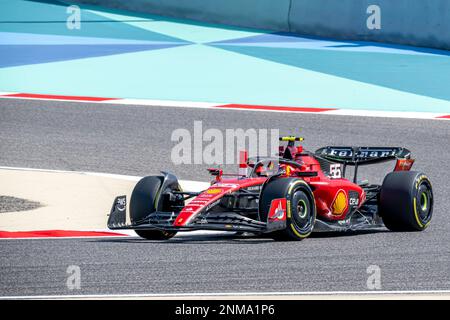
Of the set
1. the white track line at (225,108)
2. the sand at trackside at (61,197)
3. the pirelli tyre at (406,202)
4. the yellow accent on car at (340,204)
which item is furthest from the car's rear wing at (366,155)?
the white track line at (225,108)

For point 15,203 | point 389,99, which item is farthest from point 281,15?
point 15,203

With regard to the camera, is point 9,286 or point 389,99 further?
point 389,99

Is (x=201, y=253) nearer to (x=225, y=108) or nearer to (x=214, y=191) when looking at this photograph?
(x=214, y=191)

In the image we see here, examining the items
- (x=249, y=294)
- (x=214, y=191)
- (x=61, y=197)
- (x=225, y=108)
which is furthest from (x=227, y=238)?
(x=225, y=108)

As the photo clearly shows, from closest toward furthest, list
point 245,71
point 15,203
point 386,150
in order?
point 386,150
point 15,203
point 245,71

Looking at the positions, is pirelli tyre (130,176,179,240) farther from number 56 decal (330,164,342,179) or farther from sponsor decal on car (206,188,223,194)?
number 56 decal (330,164,342,179)

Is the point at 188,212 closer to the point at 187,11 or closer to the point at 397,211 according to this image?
the point at 397,211

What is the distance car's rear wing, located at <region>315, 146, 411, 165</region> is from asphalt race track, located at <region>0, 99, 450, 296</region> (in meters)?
0.84

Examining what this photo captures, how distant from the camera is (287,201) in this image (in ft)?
35.3

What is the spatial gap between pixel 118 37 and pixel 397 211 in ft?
49.2

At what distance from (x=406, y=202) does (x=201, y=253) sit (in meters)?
2.39

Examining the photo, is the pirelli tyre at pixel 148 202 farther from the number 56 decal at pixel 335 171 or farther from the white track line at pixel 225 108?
the white track line at pixel 225 108

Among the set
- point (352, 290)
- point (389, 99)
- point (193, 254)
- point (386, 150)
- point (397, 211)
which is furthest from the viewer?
point (389, 99)

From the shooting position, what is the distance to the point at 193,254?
10438 mm
